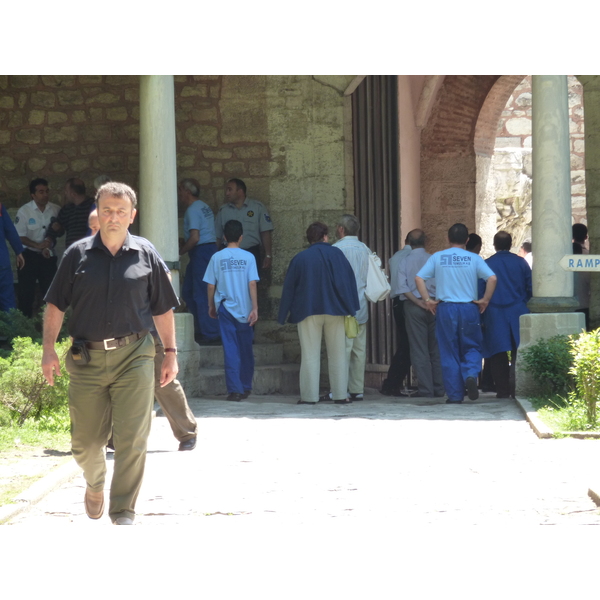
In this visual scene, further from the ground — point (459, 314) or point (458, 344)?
point (459, 314)

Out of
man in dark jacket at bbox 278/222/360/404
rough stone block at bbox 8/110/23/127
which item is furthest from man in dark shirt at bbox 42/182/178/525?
rough stone block at bbox 8/110/23/127

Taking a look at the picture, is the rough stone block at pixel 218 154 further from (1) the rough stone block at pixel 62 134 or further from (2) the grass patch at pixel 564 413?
(2) the grass patch at pixel 564 413

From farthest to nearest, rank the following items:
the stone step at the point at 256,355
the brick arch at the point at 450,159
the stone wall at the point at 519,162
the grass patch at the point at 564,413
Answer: the stone wall at the point at 519,162, the brick arch at the point at 450,159, the stone step at the point at 256,355, the grass patch at the point at 564,413

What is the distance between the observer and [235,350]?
32.5ft

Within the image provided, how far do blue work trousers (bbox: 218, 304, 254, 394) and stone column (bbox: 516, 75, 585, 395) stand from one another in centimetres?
250

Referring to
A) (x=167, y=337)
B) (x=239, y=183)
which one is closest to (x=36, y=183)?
(x=239, y=183)

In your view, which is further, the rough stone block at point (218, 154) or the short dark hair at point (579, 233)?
the rough stone block at point (218, 154)

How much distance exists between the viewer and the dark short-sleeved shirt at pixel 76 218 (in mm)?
11258

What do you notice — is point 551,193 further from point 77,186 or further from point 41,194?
point 41,194

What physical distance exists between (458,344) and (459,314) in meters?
0.28

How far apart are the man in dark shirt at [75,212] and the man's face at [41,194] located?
31cm

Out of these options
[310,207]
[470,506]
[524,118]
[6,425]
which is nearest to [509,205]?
[524,118]

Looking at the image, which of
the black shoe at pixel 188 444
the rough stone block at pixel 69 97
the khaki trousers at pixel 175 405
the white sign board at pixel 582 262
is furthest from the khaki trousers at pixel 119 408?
the rough stone block at pixel 69 97
